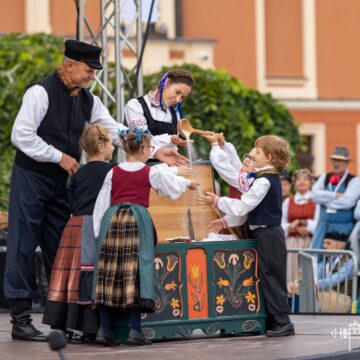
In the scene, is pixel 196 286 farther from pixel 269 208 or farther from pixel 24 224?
pixel 24 224

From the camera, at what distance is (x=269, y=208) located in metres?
8.82

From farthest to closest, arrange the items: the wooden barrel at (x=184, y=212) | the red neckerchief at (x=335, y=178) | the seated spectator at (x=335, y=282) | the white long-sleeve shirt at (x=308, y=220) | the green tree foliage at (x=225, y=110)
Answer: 1. the green tree foliage at (x=225, y=110)
2. the white long-sleeve shirt at (x=308, y=220)
3. the red neckerchief at (x=335, y=178)
4. the seated spectator at (x=335, y=282)
5. the wooden barrel at (x=184, y=212)

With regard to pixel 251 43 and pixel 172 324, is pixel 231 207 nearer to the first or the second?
pixel 172 324

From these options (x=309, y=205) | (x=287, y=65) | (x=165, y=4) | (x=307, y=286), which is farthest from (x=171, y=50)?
(x=307, y=286)

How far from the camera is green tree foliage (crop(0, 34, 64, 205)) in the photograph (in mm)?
18328

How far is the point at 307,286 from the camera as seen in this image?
1226 cm

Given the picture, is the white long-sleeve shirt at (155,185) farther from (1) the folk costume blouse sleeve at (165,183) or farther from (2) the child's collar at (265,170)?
(2) the child's collar at (265,170)

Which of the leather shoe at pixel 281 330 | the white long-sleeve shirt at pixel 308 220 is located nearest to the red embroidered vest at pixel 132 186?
the leather shoe at pixel 281 330

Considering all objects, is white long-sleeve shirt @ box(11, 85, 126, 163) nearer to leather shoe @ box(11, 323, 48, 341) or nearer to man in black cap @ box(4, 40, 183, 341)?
man in black cap @ box(4, 40, 183, 341)

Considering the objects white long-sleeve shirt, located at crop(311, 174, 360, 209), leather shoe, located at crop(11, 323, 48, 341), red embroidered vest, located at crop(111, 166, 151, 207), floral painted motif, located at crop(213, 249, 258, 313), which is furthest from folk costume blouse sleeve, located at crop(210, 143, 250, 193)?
white long-sleeve shirt, located at crop(311, 174, 360, 209)

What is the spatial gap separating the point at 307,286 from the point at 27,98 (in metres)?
4.42

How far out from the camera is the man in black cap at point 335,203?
13648 mm

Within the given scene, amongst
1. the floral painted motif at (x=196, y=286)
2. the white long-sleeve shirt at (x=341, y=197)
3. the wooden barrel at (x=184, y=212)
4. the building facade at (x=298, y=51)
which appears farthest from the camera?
the building facade at (x=298, y=51)

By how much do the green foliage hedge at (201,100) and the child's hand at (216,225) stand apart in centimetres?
854
